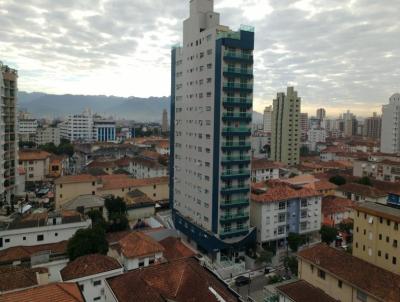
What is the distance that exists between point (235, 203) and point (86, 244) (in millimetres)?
16950

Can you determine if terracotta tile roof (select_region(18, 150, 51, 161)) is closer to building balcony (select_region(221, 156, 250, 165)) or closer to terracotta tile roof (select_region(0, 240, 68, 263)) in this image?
terracotta tile roof (select_region(0, 240, 68, 263))

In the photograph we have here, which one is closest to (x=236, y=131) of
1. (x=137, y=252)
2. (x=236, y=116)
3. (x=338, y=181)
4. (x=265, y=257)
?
(x=236, y=116)

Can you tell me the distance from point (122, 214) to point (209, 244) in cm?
1220

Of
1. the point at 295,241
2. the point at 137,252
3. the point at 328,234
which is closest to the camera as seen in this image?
the point at 137,252

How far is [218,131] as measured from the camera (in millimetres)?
37344

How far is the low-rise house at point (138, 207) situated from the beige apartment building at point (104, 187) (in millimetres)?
2903

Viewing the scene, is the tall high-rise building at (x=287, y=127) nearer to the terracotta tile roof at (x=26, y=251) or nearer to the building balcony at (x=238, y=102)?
the building balcony at (x=238, y=102)

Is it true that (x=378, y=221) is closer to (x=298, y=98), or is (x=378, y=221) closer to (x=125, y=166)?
→ (x=125, y=166)

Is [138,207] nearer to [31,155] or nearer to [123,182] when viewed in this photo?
[123,182]

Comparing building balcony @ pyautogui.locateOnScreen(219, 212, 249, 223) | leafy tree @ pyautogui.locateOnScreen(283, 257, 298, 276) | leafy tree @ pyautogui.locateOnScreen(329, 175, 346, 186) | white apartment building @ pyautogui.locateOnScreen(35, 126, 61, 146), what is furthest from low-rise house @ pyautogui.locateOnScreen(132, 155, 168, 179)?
white apartment building @ pyautogui.locateOnScreen(35, 126, 61, 146)

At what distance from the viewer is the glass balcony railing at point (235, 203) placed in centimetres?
3748

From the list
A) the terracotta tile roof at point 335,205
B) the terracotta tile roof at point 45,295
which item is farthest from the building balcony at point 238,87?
the terracotta tile roof at point 45,295

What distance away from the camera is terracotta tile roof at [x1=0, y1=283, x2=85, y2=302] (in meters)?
17.0

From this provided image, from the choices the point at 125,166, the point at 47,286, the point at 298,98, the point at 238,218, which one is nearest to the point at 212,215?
the point at 238,218
